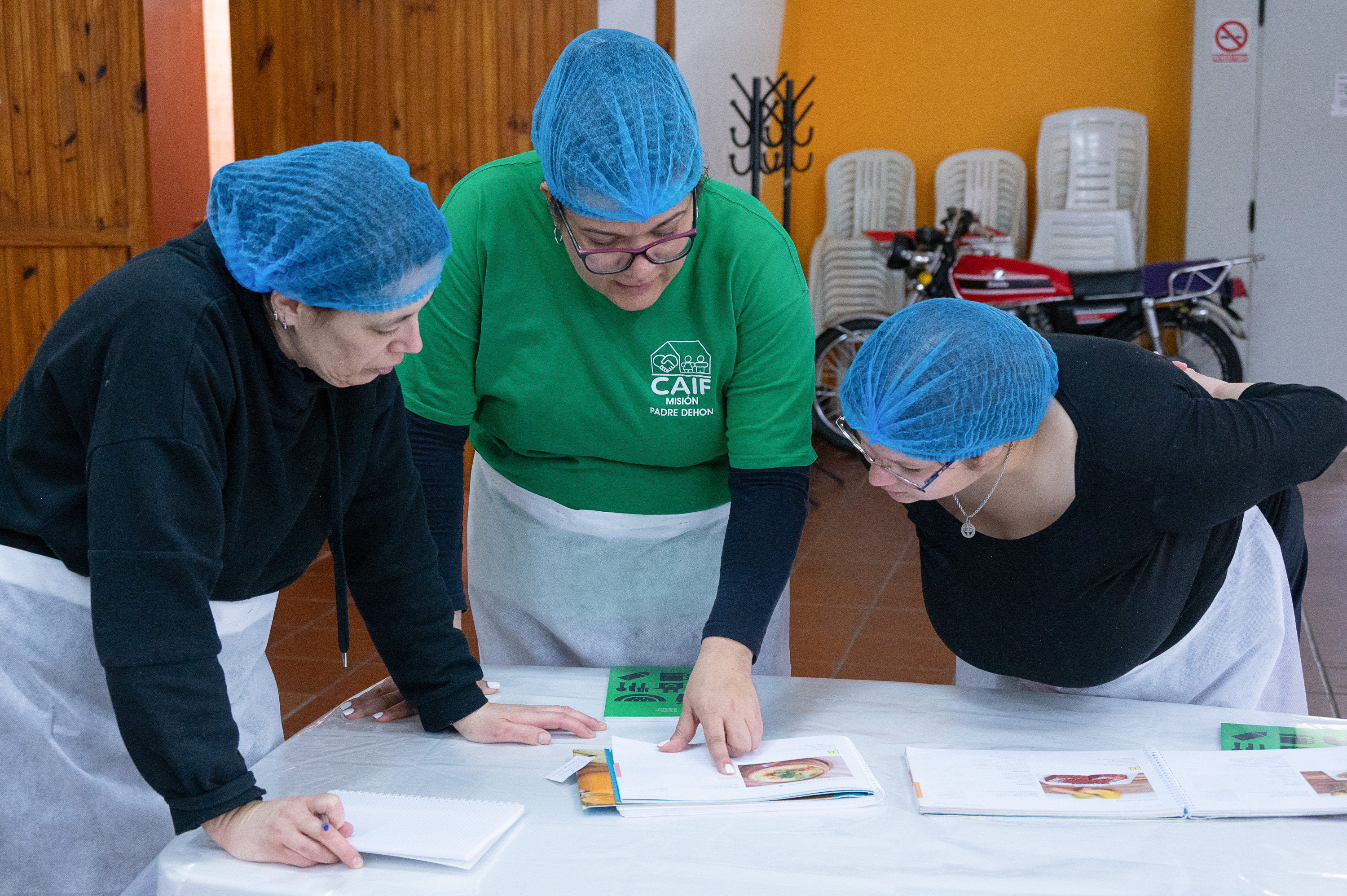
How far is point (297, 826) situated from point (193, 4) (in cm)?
429

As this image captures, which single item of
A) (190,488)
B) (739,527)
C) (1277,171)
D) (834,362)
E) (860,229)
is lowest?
(834,362)

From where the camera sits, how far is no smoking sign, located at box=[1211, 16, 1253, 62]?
235 inches

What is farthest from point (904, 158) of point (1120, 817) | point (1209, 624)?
point (1120, 817)

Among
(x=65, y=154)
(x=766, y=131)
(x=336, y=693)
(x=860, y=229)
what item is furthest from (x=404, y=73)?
(x=860, y=229)

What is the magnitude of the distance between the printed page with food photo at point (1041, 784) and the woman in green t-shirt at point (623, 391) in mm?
212

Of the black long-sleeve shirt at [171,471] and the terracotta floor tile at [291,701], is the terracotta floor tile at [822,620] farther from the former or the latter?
the black long-sleeve shirt at [171,471]

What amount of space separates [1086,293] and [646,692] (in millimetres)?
4708

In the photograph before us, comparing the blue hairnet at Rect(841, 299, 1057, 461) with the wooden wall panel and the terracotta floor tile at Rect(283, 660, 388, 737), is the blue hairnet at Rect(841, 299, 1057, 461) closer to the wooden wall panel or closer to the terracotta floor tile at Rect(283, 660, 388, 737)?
the terracotta floor tile at Rect(283, 660, 388, 737)

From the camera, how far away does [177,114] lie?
4.38 metres

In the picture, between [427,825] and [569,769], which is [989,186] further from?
[427,825]

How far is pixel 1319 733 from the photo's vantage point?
1398 millimetres

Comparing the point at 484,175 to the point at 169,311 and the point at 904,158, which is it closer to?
the point at 169,311

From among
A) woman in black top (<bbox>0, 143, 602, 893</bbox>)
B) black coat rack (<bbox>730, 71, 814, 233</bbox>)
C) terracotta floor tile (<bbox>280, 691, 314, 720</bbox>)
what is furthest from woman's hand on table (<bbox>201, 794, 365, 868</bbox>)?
black coat rack (<bbox>730, 71, 814, 233</bbox>)

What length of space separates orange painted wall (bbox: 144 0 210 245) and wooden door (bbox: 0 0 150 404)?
14cm
